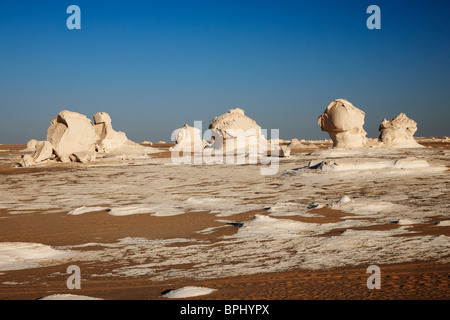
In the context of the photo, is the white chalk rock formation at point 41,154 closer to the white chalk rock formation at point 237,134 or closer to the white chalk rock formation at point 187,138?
the white chalk rock formation at point 237,134

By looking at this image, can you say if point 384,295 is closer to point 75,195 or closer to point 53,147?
point 75,195

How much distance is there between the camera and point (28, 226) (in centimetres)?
666

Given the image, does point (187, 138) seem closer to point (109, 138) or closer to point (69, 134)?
point (109, 138)

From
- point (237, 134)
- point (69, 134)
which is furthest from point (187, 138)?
point (69, 134)

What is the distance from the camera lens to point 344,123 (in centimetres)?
2358

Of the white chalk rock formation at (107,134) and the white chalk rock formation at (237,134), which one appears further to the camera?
the white chalk rock formation at (107,134)

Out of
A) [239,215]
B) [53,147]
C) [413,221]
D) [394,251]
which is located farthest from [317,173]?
[53,147]

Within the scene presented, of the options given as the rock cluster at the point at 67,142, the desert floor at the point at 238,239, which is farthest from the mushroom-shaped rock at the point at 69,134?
the desert floor at the point at 238,239

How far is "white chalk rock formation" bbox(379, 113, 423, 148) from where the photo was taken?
28359 mm

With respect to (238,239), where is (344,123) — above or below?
above

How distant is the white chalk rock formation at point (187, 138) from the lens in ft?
101

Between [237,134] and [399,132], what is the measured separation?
1165 cm

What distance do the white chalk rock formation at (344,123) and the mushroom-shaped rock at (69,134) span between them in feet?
43.5
